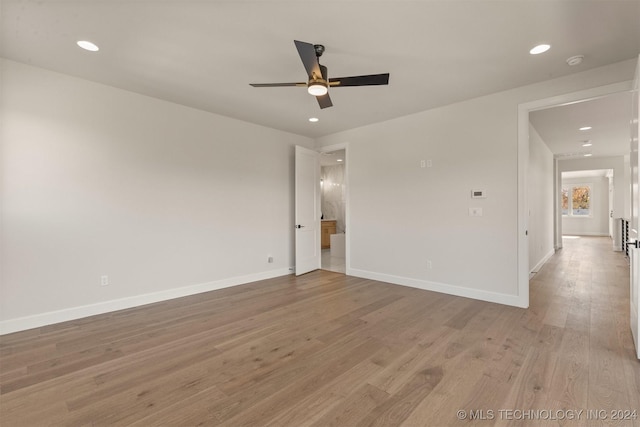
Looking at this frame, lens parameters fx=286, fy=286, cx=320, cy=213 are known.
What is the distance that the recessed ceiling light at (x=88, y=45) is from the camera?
2.57 metres

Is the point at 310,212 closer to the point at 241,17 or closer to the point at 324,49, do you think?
the point at 324,49

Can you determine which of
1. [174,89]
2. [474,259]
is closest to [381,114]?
[474,259]

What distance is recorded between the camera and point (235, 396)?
1913 millimetres

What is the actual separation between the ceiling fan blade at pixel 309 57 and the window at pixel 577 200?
47.2 ft

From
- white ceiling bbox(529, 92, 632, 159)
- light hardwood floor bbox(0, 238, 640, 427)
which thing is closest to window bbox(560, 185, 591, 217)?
white ceiling bbox(529, 92, 632, 159)

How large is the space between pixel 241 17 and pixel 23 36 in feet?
6.51

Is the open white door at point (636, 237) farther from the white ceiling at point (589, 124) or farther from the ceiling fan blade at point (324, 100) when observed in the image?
the ceiling fan blade at point (324, 100)

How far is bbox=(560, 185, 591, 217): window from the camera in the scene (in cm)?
1234

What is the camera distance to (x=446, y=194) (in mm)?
4207

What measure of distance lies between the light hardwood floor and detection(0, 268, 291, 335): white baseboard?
0.47 feet

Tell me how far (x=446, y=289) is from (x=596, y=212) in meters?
12.7

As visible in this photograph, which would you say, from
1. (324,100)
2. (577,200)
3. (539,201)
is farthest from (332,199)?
(577,200)

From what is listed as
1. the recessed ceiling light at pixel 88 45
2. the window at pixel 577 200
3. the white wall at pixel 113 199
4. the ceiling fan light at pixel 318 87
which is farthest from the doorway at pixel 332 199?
the window at pixel 577 200

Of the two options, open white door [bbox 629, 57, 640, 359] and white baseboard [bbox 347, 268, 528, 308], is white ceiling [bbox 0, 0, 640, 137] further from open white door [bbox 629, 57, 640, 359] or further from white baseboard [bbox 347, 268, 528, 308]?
white baseboard [bbox 347, 268, 528, 308]
